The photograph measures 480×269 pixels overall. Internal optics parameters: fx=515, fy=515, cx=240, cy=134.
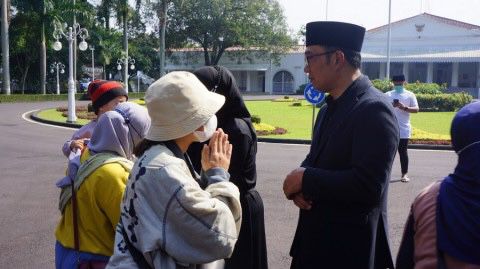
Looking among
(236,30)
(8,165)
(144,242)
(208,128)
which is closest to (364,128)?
(208,128)

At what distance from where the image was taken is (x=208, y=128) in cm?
205

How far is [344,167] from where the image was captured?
2.44 meters

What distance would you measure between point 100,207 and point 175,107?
0.75 meters

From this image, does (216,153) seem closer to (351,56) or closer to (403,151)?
(351,56)

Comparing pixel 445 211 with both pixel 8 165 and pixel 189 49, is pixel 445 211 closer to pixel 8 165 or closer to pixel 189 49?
pixel 8 165

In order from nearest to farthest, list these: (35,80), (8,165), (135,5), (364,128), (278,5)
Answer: (364,128) → (8,165) → (135,5) → (35,80) → (278,5)

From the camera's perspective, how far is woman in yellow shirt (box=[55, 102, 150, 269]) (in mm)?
2367

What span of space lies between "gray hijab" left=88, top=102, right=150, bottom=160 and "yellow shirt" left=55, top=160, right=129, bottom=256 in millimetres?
180

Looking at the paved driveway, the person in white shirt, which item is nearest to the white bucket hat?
the paved driveway

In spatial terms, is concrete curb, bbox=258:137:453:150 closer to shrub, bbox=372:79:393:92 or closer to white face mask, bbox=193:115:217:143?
white face mask, bbox=193:115:217:143

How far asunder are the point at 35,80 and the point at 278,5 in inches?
1103

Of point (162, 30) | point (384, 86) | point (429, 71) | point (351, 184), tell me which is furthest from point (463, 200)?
point (429, 71)

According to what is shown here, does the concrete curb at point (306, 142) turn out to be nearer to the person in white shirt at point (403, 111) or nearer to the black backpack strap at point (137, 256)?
the person in white shirt at point (403, 111)

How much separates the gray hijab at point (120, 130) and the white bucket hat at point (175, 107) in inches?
24.2
